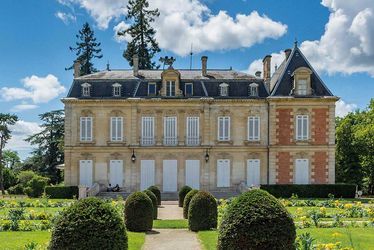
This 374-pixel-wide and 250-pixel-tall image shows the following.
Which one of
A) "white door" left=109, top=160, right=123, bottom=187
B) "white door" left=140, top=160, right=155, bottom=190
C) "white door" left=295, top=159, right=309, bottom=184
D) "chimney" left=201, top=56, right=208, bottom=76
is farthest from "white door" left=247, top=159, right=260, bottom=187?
"white door" left=109, top=160, right=123, bottom=187

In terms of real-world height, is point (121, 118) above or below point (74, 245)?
above

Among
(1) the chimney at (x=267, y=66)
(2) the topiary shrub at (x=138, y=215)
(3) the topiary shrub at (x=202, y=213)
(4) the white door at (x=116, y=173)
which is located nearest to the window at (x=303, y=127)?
(1) the chimney at (x=267, y=66)

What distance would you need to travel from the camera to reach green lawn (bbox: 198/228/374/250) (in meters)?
12.3

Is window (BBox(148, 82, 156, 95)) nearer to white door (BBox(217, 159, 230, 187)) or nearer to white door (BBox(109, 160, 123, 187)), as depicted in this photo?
white door (BBox(109, 160, 123, 187))

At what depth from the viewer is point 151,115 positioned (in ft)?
110

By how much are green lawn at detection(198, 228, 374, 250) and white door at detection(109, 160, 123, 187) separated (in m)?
18.6

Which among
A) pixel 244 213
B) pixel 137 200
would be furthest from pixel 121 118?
pixel 244 213

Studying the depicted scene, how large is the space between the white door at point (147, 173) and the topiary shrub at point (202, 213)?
56.5 feet

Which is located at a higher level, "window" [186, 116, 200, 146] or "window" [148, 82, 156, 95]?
"window" [148, 82, 156, 95]

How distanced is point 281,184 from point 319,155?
3653 millimetres

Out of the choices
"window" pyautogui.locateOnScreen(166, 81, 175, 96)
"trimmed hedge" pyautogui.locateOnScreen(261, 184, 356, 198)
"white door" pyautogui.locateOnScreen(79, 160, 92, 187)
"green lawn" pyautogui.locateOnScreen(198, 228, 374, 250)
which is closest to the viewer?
"green lawn" pyautogui.locateOnScreen(198, 228, 374, 250)

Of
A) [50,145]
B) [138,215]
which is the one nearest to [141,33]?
[50,145]

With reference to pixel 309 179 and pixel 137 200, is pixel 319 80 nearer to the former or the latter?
pixel 309 179

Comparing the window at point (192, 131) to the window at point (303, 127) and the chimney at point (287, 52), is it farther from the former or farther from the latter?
the chimney at point (287, 52)
